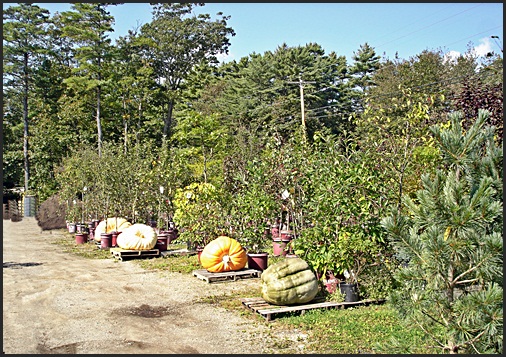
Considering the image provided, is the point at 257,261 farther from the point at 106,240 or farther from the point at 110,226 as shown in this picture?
the point at 110,226

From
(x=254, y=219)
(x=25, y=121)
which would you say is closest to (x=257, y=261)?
(x=254, y=219)

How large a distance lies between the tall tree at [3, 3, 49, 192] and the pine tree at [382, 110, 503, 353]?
2755 centimetres

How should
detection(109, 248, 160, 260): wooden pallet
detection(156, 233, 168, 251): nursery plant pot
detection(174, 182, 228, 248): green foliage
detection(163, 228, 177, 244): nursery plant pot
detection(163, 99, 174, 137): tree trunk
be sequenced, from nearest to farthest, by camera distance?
detection(174, 182, 228, 248): green foliage < detection(109, 248, 160, 260): wooden pallet < detection(156, 233, 168, 251): nursery plant pot < detection(163, 228, 177, 244): nursery plant pot < detection(163, 99, 174, 137): tree trunk

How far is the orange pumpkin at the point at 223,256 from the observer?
28.1 feet

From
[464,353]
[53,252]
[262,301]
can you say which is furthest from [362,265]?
[53,252]

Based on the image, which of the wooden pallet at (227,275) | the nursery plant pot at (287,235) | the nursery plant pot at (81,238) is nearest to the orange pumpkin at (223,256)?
the wooden pallet at (227,275)

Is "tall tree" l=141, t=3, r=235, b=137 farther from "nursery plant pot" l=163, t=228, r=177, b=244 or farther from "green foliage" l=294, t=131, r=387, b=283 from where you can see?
"green foliage" l=294, t=131, r=387, b=283

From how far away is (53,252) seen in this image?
12.7 metres

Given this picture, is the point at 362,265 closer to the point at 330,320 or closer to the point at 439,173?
the point at 330,320

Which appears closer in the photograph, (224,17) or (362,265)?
(362,265)

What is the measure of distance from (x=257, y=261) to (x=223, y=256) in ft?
2.13

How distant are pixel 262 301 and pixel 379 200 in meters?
2.03

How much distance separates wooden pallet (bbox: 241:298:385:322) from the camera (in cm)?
592

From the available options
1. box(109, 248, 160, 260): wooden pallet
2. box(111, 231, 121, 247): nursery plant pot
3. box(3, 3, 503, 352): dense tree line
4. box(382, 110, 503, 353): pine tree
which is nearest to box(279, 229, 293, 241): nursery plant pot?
box(3, 3, 503, 352): dense tree line
